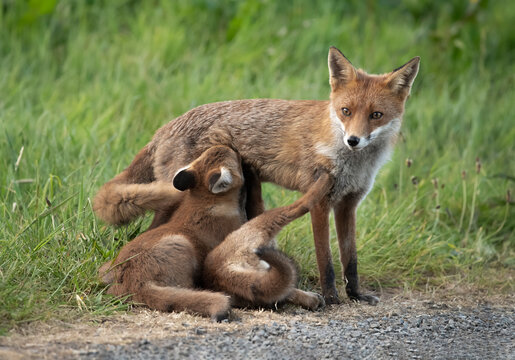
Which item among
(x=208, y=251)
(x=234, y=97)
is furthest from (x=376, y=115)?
(x=234, y=97)

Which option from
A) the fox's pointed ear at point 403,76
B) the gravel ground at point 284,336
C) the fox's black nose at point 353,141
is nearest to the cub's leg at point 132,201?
the gravel ground at point 284,336

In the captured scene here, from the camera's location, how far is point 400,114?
17.0ft

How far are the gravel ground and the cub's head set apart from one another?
98 centimetres

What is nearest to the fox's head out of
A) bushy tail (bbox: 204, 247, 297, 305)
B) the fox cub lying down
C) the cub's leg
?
the fox cub lying down

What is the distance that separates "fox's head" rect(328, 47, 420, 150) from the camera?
4.88 metres

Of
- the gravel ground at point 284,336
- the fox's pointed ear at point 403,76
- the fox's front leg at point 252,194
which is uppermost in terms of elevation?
the fox's pointed ear at point 403,76

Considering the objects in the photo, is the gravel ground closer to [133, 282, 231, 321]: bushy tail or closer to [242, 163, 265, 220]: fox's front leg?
[133, 282, 231, 321]: bushy tail

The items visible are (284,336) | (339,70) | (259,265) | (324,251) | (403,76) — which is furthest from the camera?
(339,70)

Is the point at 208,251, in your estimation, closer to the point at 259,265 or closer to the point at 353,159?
the point at 259,265

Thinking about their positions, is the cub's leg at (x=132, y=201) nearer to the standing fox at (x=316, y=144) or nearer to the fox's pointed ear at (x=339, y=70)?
the standing fox at (x=316, y=144)

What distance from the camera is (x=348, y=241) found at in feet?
17.4

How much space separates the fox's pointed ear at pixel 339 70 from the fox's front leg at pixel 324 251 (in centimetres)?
98

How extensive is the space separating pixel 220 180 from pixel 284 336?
53.8 inches

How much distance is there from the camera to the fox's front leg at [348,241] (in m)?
5.26
